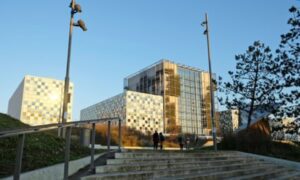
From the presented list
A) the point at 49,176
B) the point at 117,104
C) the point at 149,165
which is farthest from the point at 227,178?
the point at 117,104

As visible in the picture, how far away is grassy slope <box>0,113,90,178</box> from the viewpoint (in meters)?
6.94

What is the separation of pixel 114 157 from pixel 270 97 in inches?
742

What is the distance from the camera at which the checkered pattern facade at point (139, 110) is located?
322 ft

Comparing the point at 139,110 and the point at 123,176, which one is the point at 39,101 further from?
the point at 123,176

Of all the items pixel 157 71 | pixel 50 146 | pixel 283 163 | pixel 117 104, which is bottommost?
pixel 283 163

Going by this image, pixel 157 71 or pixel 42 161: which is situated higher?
pixel 157 71

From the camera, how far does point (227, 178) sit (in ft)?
26.4

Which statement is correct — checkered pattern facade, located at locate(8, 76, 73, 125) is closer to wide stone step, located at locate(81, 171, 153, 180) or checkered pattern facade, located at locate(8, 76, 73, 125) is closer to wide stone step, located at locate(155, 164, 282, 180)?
wide stone step, located at locate(155, 164, 282, 180)

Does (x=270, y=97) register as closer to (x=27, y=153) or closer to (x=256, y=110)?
(x=256, y=110)

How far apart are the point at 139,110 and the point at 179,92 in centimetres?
1836

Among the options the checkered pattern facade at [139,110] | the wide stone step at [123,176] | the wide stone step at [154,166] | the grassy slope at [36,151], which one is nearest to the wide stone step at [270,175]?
the wide stone step at [154,166]

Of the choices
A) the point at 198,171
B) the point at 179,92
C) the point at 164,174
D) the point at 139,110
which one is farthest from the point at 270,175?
the point at 179,92

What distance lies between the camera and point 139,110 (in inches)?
3954

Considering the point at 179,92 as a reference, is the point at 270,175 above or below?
below
